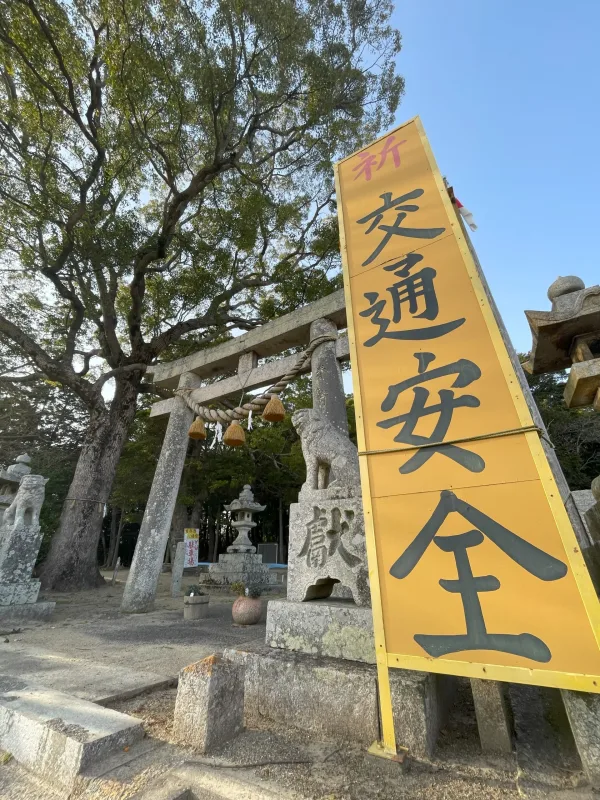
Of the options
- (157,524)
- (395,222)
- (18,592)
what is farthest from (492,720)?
(18,592)

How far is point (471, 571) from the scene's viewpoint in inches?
67.0

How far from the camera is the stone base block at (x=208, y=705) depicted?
183cm

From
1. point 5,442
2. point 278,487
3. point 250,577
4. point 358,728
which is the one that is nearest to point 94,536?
point 250,577

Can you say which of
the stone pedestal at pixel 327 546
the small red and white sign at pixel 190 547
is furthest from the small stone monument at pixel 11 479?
the stone pedestal at pixel 327 546

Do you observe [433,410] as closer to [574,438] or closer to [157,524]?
[157,524]

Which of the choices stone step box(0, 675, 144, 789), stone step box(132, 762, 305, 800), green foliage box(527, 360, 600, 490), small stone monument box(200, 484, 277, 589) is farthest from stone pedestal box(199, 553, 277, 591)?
green foliage box(527, 360, 600, 490)

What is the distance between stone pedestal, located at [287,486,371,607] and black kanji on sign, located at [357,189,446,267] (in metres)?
1.87

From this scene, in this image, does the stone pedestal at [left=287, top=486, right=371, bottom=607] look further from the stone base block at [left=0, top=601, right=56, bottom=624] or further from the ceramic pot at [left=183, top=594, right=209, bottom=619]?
the stone base block at [left=0, top=601, right=56, bottom=624]

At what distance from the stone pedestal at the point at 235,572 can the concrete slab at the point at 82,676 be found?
6.80 metres

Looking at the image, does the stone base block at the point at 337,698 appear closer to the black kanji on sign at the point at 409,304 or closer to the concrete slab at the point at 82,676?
the concrete slab at the point at 82,676

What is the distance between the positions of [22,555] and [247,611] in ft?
12.5

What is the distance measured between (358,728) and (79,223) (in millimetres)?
10357

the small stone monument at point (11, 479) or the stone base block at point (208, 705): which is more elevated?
the small stone monument at point (11, 479)

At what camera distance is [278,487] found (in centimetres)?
1797
